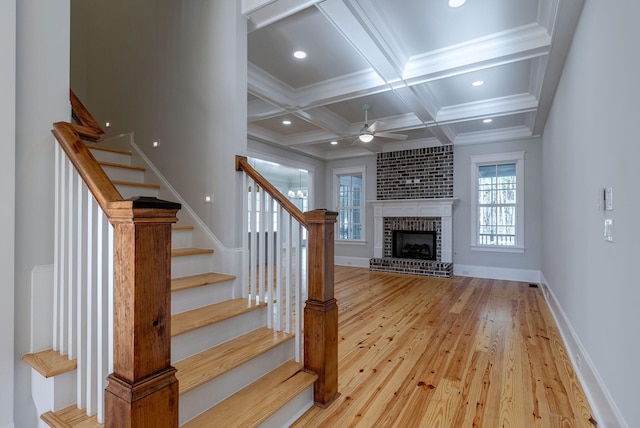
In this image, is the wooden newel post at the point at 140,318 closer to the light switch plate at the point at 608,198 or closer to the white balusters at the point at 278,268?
the white balusters at the point at 278,268

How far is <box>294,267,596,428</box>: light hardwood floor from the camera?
2004mm

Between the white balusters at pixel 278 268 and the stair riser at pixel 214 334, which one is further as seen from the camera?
the white balusters at pixel 278 268

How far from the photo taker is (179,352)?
1793 millimetres

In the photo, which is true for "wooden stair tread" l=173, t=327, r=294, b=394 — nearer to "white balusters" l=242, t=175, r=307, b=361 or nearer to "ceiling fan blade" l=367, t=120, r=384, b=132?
"white balusters" l=242, t=175, r=307, b=361

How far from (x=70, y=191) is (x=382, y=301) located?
4.08m

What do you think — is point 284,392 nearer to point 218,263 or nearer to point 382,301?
point 218,263

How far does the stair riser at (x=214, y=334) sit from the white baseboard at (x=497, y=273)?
18.4 ft

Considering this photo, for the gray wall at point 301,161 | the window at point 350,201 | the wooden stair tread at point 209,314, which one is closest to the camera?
the wooden stair tread at point 209,314

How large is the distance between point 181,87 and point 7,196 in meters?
1.96

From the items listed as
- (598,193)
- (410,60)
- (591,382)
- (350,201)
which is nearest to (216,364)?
(591,382)

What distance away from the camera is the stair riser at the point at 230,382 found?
156cm

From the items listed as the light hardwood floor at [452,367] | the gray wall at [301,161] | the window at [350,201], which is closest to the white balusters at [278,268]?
the light hardwood floor at [452,367]

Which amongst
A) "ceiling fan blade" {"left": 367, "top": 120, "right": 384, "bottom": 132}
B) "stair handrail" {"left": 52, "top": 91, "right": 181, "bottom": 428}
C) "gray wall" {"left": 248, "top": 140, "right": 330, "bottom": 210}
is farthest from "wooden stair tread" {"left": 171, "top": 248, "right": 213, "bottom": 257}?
"gray wall" {"left": 248, "top": 140, "right": 330, "bottom": 210}

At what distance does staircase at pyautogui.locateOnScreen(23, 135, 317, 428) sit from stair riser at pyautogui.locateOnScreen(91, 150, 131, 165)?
1.22 meters
